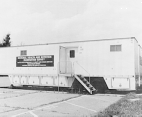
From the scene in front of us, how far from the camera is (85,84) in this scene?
1335 centimetres

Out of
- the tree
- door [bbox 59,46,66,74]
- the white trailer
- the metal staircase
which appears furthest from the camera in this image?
the tree

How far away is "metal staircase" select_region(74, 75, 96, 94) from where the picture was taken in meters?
12.9

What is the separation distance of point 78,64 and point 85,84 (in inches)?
68.1

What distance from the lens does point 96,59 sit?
13523 mm

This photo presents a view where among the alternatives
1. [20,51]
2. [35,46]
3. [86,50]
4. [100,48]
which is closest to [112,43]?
[100,48]

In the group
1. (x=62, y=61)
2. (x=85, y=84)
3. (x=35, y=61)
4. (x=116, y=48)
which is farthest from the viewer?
(x=35, y=61)

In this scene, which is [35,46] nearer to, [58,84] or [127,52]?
[58,84]

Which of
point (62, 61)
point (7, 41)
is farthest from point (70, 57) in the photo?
point (7, 41)

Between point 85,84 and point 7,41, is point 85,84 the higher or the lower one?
the lower one

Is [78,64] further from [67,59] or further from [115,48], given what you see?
[115,48]

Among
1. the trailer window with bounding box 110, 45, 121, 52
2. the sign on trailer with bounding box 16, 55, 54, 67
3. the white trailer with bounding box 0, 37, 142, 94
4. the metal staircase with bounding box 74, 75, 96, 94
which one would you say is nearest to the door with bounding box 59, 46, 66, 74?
the white trailer with bounding box 0, 37, 142, 94

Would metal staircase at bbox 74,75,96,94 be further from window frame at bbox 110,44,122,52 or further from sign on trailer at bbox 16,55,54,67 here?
window frame at bbox 110,44,122,52

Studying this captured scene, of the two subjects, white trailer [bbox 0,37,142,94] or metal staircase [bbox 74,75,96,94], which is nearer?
white trailer [bbox 0,37,142,94]

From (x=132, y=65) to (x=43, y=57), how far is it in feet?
23.4
